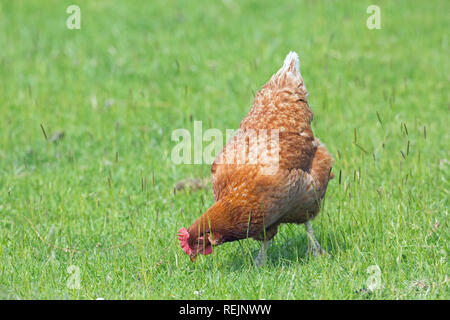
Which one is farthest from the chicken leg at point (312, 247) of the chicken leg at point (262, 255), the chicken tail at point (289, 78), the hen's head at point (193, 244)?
the chicken tail at point (289, 78)

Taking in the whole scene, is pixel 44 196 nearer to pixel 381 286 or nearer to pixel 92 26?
pixel 381 286

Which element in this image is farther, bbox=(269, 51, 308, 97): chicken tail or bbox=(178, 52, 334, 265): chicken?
bbox=(269, 51, 308, 97): chicken tail

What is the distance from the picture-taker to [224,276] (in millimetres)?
4195

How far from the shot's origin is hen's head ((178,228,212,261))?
13.9 feet

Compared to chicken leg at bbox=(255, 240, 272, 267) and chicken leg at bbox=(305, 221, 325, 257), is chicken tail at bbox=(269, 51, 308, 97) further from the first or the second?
chicken leg at bbox=(255, 240, 272, 267)

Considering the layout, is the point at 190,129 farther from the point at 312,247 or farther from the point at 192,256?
the point at 192,256

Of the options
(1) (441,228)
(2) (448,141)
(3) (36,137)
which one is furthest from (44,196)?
(2) (448,141)

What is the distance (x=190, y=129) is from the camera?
679 cm

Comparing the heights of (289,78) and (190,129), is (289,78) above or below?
above

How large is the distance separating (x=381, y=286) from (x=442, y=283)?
38 cm

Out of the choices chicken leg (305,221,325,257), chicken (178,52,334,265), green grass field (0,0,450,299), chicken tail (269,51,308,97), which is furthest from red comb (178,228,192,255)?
chicken tail (269,51,308,97)

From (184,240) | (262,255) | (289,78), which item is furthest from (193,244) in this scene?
(289,78)

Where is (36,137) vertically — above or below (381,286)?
above

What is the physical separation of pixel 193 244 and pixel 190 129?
2.66m
